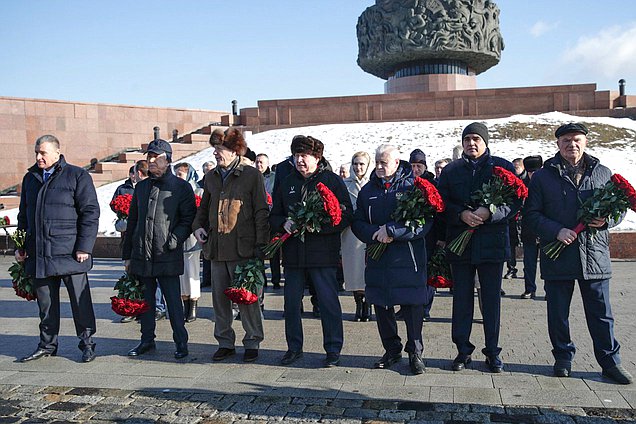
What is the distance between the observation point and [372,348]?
629 cm

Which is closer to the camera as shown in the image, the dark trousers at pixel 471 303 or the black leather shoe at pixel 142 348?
the dark trousers at pixel 471 303

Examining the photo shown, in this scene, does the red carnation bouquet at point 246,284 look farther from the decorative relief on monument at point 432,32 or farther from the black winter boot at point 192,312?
the decorative relief on monument at point 432,32

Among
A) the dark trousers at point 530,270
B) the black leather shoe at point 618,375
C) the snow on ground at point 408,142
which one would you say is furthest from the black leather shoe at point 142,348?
the snow on ground at point 408,142

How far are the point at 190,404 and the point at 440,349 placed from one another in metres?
2.50

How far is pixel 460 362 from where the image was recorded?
17.9 feet

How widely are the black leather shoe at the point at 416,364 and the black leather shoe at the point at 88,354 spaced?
287 cm

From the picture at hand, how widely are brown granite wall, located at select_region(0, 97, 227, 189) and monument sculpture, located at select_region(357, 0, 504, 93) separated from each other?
8120 millimetres

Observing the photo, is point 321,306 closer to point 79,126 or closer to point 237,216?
point 237,216

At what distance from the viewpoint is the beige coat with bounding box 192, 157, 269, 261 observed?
590 centimetres

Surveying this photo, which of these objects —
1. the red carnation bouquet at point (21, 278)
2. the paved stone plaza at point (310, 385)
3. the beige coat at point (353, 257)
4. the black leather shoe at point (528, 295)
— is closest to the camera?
the paved stone plaza at point (310, 385)

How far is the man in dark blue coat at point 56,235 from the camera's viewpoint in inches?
238

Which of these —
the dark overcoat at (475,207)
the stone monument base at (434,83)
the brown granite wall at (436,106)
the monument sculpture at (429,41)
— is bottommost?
the dark overcoat at (475,207)

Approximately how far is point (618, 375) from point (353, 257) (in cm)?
337

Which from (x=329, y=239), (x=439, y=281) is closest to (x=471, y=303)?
(x=439, y=281)
